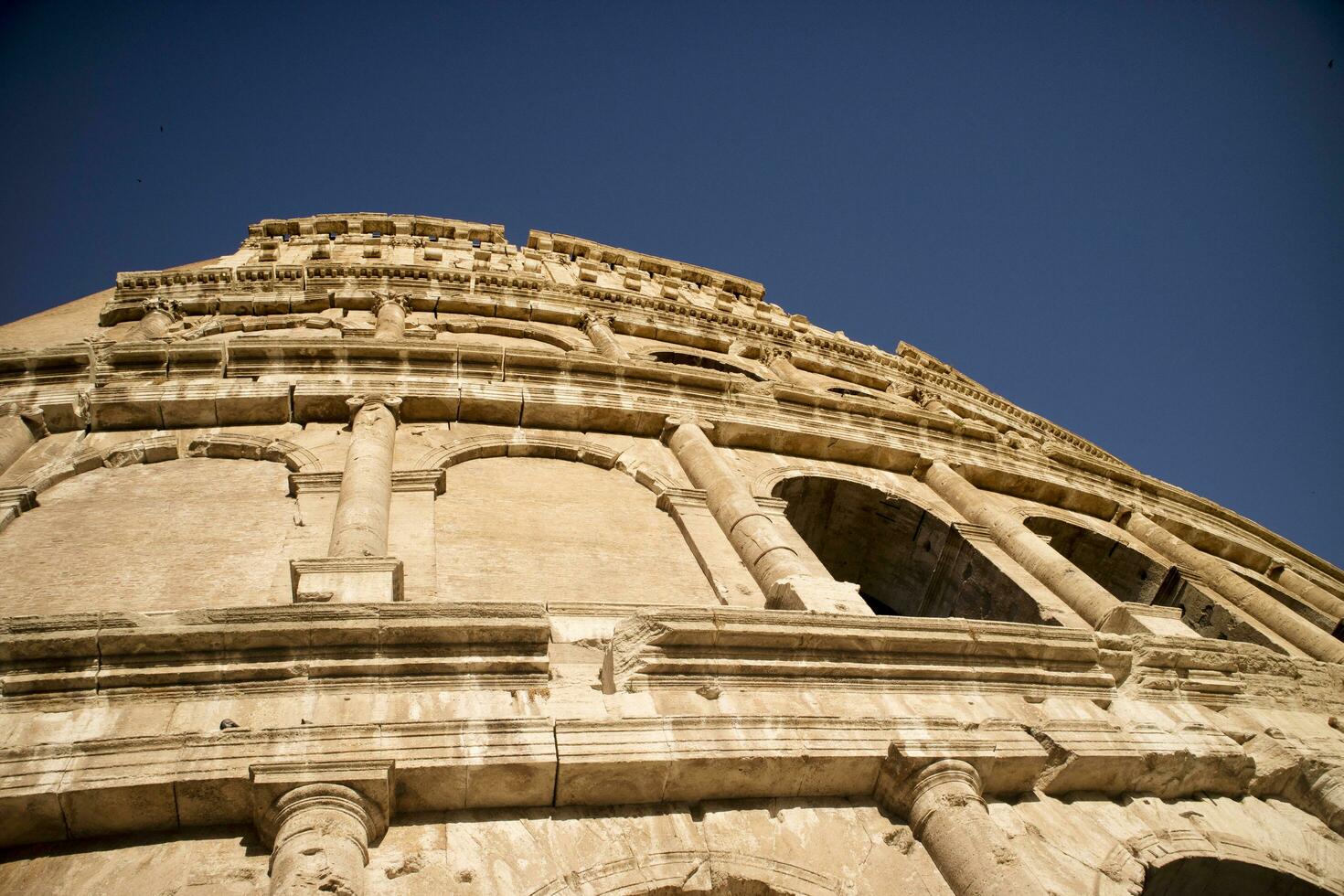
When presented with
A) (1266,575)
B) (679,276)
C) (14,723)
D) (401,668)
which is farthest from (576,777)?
(679,276)

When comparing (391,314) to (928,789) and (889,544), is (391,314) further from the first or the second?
(928,789)

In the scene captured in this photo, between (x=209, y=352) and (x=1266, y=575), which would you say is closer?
(x=209, y=352)

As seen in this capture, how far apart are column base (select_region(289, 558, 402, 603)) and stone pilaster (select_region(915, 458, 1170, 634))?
7197mm

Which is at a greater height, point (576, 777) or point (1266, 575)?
point (1266, 575)

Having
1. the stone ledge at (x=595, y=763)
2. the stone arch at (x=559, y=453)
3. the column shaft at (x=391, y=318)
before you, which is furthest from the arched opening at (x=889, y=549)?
the column shaft at (x=391, y=318)

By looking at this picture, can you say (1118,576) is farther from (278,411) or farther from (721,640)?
(278,411)

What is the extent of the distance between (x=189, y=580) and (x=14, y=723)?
2484mm

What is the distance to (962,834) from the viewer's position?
5754 millimetres

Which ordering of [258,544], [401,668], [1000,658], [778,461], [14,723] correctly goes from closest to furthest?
[14,723] → [401,668] → [1000,658] → [258,544] → [778,461]

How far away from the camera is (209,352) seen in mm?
10688

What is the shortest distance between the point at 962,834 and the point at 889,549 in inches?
272

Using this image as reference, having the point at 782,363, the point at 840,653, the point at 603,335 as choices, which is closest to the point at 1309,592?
the point at 782,363

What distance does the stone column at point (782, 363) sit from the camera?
18062 mm

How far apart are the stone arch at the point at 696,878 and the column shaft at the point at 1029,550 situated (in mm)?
5563
